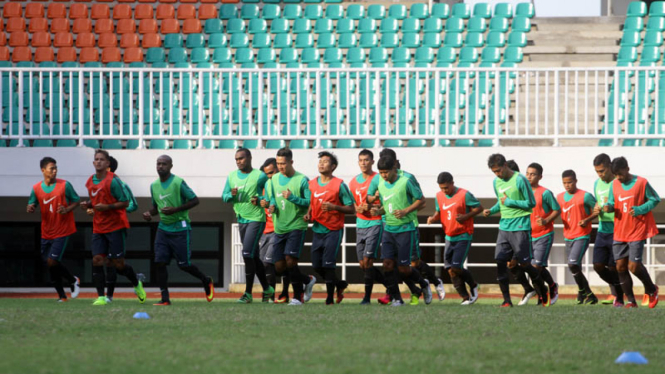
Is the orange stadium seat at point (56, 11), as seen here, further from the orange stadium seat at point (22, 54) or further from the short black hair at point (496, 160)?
the short black hair at point (496, 160)

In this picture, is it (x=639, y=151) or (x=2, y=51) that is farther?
(x=2, y=51)

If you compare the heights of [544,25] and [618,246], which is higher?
[544,25]

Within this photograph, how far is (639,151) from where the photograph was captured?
15.1 metres

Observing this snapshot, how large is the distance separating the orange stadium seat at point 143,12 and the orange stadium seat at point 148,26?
48 centimetres

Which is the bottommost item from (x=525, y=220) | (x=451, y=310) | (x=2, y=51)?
(x=451, y=310)

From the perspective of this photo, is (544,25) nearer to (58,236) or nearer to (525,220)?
(525,220)

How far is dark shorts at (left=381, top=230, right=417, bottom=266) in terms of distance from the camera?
11.4 metres

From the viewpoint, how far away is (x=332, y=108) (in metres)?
16.7

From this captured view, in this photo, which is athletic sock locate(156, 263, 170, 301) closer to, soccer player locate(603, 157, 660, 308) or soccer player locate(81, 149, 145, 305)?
soccer player locate(81, 149, 145, 305)

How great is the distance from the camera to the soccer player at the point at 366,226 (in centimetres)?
1169

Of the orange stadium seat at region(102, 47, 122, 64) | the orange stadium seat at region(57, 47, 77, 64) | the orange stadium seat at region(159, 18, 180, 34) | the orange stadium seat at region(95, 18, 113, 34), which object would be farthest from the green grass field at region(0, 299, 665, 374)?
the orange stadium seat at region(95, 18, 113, 34)

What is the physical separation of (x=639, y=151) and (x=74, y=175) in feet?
27.2

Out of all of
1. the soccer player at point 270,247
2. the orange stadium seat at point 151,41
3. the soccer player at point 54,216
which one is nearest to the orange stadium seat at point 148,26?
Answer: the orange stadium seat at point 151,41

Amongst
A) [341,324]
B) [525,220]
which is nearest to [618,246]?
[525,220]
